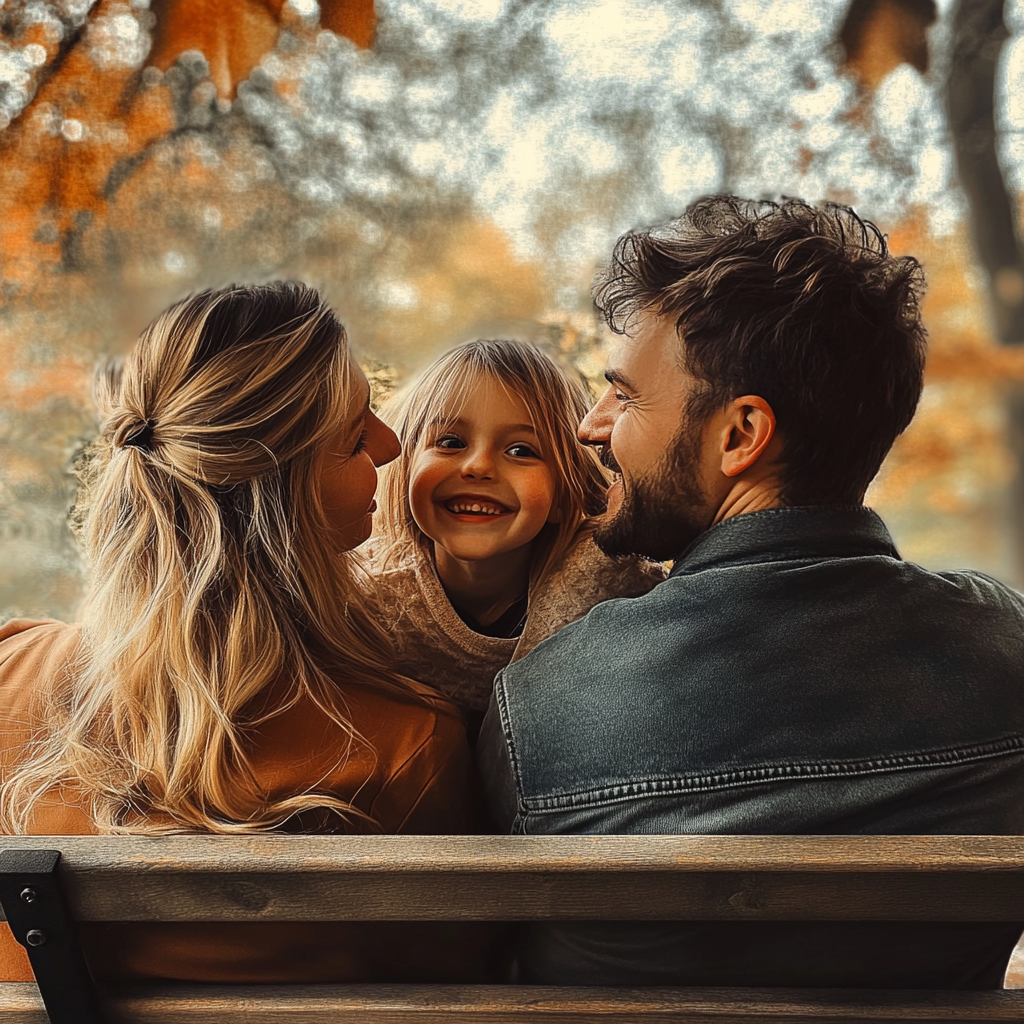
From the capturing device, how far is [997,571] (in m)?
5.03

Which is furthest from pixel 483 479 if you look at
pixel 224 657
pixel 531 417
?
pixel 224 657

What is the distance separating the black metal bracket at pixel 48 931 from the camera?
2.96ft

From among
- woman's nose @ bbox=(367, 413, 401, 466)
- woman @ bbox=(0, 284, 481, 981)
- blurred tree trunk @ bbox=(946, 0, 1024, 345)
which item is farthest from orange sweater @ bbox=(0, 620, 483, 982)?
blurred tree trunk @ bbox=(946, 0, 1024, 345)

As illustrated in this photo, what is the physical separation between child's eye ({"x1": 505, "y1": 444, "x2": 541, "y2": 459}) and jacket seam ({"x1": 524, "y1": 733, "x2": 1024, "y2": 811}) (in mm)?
602

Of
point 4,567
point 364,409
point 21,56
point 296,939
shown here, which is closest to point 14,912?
point 296,939

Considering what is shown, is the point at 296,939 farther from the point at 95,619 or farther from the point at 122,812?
the point at 95,619

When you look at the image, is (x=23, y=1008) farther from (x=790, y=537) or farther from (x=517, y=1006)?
(x=790, y=537)

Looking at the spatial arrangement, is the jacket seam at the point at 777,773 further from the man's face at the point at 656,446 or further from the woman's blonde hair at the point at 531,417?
the woman's blonde hair at the point at 531,417

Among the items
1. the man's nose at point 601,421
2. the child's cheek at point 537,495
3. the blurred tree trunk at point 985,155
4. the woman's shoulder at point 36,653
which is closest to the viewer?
the woman's shoulder at point 36,653

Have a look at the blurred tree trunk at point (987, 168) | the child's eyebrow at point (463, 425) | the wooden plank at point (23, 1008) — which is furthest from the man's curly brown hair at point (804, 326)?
the blurred tree trunk at point (987, 168)

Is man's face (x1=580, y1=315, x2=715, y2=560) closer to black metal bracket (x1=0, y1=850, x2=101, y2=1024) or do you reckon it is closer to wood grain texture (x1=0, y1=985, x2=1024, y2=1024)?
wood grain texture (x1=0, y1=985, x2=1024, y2=1024)

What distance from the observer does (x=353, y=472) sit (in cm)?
122

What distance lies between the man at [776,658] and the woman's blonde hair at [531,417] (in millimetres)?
309

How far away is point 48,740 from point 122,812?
0.13 metres
